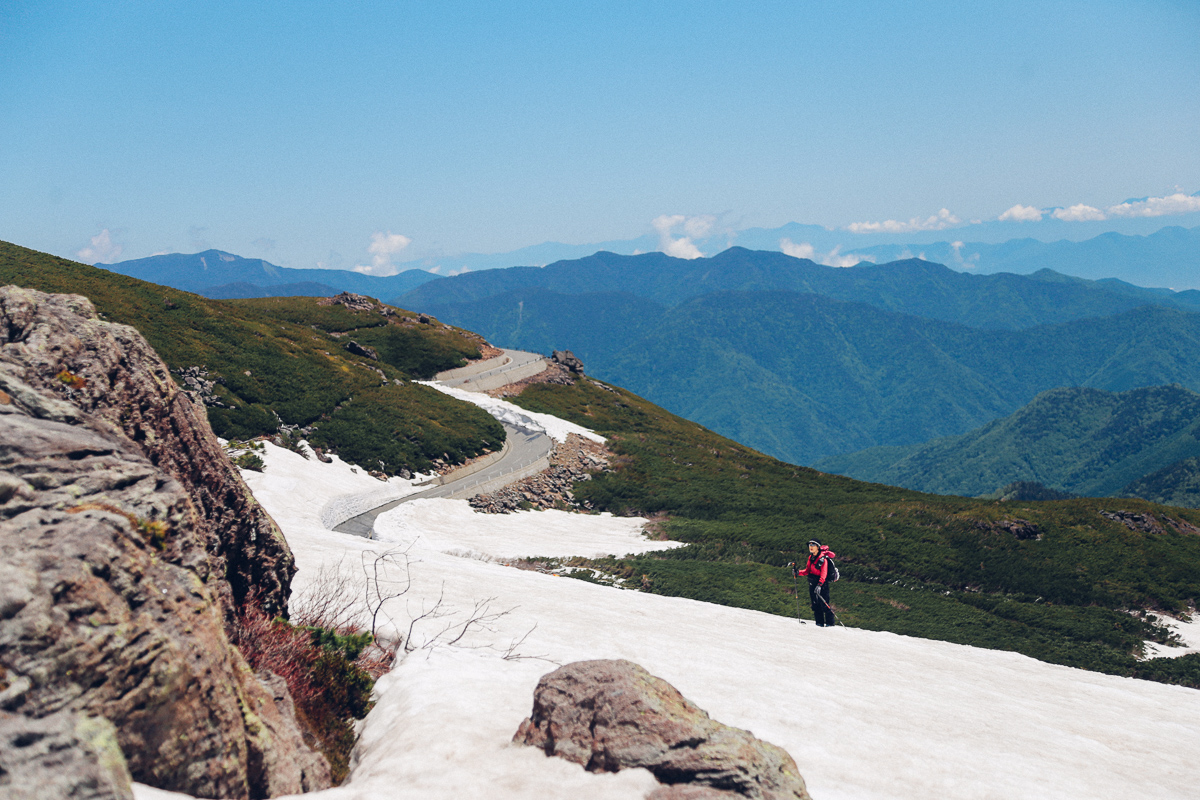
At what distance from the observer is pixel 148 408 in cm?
691

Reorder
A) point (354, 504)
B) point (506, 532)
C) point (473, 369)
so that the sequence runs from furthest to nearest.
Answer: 1. point (473, 369)
2. point (506, 532)
3. point (354, 504)

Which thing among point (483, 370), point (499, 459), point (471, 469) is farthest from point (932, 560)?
point (483, 370)

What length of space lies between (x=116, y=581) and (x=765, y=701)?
8.54 m

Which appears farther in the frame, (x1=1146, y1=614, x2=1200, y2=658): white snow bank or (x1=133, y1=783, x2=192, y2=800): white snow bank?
(x1=1146, y1=614, x2=1200, y2=658): white snow bank

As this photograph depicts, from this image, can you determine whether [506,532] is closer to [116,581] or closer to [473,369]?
[116,581]

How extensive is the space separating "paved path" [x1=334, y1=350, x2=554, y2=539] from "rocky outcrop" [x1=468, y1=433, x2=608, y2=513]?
2.61ft

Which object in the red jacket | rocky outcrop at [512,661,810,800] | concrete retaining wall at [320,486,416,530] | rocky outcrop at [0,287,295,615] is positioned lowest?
concrete retaining wall at [320,486,416,530]

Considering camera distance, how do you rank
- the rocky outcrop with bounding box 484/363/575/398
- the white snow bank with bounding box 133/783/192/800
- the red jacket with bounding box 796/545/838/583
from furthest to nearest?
the rocky outcrop with bounding box 484/363/575/398
the red jacket with bounding box 796/545/838/583
the white snow bank with bounding box 133/783/192/800

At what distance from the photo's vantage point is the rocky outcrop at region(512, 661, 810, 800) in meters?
5.57

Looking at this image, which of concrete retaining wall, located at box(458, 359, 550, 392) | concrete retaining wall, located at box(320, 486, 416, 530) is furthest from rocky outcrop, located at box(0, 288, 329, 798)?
concrete retaining wall, located at box(458, 359, 550, 392)

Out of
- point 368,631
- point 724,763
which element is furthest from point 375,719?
point 724,763

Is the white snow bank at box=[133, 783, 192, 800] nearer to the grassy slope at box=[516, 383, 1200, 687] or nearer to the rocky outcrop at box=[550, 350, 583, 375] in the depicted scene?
the grassy slope at box=[516, 383, 1200, 687]

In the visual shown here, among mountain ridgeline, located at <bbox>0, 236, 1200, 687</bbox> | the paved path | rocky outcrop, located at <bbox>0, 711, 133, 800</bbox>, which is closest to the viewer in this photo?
rocky outcrop, located at <bbox>0, 711, 133, 800</bbox>

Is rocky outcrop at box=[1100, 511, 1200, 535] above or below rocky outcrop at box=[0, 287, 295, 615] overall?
below
